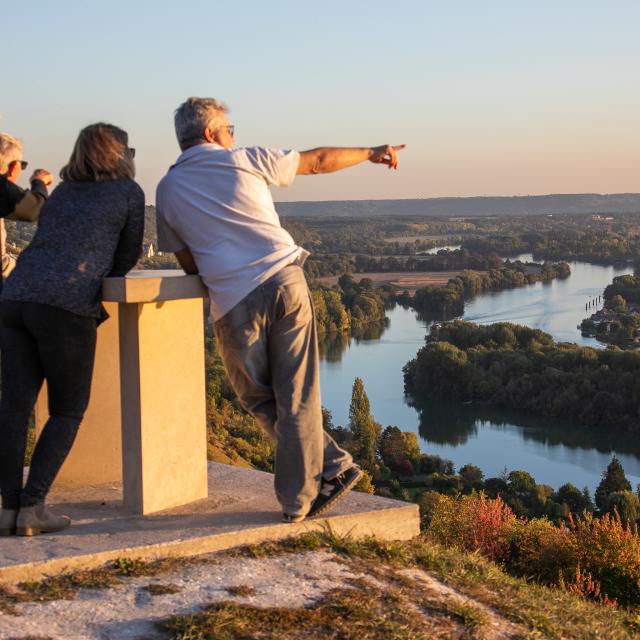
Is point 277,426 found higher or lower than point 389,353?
higher

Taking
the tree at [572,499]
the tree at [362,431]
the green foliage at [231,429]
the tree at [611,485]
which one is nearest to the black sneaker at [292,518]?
the green foliage at [231,429]

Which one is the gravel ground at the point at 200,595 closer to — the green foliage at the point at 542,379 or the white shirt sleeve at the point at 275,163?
the white shirt sleeve at the point at 275,163

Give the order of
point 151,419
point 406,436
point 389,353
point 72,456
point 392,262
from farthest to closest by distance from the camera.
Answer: point 392,262, point 389,353, point 406,436, point 72,456, point 151,419

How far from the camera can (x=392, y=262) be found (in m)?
97.2

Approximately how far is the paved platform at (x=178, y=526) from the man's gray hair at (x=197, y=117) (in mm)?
1237

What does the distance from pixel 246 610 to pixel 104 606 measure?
1.25 ft

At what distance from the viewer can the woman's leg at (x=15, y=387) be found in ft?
10.5

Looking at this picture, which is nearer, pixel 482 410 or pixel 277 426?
pixel 277 426

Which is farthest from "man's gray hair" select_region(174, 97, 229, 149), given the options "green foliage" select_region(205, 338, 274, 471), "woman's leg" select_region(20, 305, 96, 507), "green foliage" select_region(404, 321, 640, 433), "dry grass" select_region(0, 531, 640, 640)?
"green foliage" select_region(404, 321, 640, 433)

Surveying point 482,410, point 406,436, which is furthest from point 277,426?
point 482,410

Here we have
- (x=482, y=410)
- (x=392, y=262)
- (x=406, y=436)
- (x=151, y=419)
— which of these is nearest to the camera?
(x=151, y=419)

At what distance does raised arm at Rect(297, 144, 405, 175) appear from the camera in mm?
3424

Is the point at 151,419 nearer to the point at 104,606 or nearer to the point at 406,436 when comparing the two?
the point at 104,606

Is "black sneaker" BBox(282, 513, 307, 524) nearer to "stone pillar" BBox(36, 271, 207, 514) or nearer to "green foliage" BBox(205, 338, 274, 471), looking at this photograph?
"stone pillar" BBox(36, 271, 207, 514)
